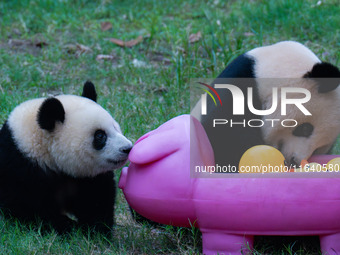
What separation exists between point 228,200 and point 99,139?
738 millimetres

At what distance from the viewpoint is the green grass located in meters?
4.24

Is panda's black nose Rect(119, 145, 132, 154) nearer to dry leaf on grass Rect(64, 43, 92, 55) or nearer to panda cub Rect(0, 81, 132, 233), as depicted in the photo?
panda cub Rect(0, 81, 132, 233)

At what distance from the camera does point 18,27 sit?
5.49 metres

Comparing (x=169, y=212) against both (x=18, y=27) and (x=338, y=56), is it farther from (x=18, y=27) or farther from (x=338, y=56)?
(x=18, y=27)

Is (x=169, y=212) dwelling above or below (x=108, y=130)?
below

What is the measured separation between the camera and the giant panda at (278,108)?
272 centimetres

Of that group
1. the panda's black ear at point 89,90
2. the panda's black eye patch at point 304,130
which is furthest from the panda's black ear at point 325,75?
the panda's black ear at point 89,90

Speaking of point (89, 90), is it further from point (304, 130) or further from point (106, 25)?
point (106, 25)

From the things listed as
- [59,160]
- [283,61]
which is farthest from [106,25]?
[59,160]

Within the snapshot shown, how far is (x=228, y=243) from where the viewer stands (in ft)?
7.61

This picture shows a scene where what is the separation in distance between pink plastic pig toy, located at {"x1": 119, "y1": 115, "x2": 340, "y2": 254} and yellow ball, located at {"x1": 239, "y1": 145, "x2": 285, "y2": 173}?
0.30m

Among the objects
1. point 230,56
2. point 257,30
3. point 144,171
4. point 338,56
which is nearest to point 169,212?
point 144,171

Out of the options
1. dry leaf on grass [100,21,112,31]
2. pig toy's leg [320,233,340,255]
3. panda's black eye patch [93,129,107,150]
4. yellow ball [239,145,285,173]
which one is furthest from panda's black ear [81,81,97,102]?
dry leaf on grass [100,21,112,31]

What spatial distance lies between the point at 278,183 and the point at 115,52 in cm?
313
